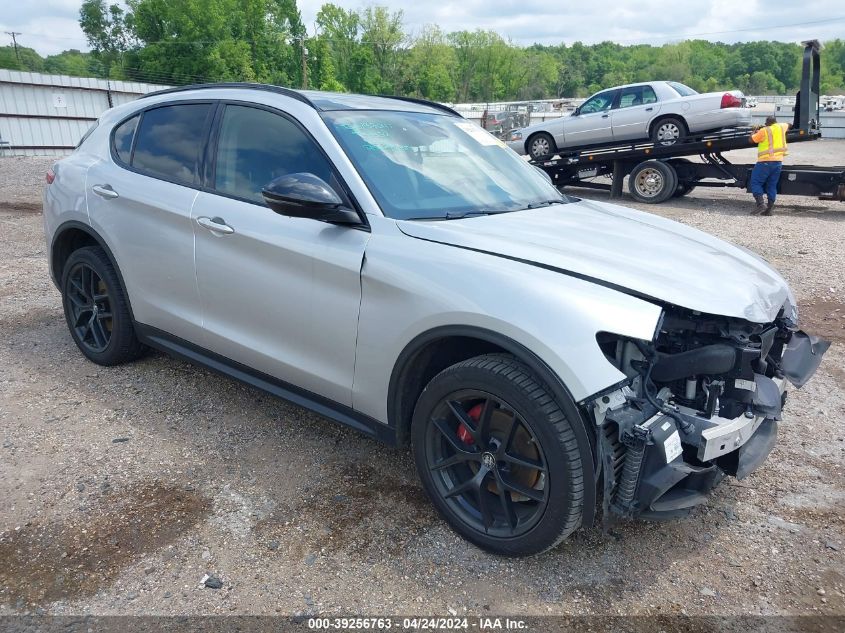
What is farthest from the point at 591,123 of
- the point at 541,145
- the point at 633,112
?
the point at 541,145

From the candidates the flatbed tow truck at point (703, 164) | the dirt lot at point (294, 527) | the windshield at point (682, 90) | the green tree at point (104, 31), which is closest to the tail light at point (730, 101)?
the flatbed tow truck at point (703, 164)

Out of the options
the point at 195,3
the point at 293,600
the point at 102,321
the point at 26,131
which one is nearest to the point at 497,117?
the point at 26,131

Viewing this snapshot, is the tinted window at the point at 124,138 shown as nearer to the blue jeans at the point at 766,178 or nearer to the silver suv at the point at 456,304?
the silver suv at the point at 456,304

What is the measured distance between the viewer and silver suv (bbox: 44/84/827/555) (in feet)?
8.04

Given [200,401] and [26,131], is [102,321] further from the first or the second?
[26,131]

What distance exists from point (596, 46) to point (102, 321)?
166227 millimetres

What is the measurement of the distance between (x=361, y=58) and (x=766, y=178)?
77.1 m

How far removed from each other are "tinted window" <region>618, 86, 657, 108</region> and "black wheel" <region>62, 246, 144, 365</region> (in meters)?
13.0

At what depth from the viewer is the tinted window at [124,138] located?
4.29m

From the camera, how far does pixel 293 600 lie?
256 cm

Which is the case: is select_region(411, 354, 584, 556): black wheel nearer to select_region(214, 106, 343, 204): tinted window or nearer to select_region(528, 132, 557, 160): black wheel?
select_region(214, 106, 343, 204): tinted window

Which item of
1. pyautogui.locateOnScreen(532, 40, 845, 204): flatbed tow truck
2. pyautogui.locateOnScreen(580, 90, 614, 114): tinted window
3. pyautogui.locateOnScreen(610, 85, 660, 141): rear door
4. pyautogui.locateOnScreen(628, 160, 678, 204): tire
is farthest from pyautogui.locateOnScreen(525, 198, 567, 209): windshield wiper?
pyautogui.locateOnScreen(580, 90, 614, 114): tinted window

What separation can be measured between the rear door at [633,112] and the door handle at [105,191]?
501 inches

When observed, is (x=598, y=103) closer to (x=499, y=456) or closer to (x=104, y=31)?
(x=499, y=456)
